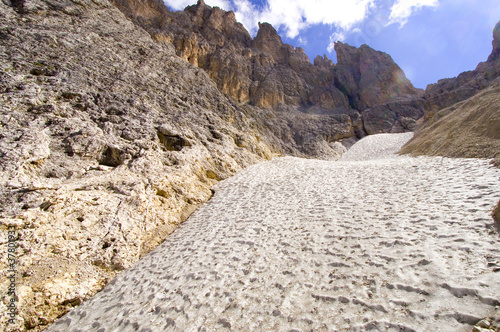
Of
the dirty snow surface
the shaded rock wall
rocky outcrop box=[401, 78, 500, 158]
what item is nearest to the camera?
the dirty snow surface

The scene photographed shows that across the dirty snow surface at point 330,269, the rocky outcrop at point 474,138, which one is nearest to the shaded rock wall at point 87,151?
the dirty snow surface at point 330,269

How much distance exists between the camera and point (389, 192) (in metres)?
8.09

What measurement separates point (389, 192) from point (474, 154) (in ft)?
19.4

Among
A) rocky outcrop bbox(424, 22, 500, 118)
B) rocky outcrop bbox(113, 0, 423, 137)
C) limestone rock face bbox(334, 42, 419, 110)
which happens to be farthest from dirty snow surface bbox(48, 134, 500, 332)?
limestone rock face bbox(334, 42, 419, 110)

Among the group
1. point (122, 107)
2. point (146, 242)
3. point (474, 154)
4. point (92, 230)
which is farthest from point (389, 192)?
point (122, 107)

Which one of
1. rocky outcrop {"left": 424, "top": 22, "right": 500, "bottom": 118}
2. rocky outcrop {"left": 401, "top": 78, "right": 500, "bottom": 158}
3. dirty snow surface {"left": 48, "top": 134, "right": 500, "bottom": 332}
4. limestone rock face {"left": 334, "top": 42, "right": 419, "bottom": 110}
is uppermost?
limestone rock face {"left": 334, "top": 42, "right": 419, "bottom": 110}

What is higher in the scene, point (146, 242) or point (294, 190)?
point (294, 190)

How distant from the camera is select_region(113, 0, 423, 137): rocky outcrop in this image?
40.4m

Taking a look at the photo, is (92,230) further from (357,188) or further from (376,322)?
(357,188)

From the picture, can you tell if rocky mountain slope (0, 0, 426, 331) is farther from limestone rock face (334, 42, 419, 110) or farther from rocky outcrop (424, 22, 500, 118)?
limestone rock face (334, 42, 419, 110)

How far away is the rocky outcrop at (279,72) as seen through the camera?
133 ft

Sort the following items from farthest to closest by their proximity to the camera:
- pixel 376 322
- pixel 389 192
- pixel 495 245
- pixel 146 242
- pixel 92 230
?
pixel 389 192, pixel 146 242, pixel 92 230, pixel 495 245, pixel 376 322

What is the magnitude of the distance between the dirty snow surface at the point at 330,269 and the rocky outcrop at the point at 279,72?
35567mm

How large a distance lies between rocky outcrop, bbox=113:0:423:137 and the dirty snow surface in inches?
1400
